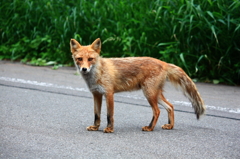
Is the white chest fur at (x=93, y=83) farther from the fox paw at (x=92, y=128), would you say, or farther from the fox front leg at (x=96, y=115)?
the fox paw at (x=92, y=128)

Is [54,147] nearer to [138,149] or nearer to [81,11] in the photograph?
[138,149]

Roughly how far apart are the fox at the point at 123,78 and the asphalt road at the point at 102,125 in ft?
0.80

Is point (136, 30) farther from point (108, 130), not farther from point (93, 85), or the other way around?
point (108, 130)

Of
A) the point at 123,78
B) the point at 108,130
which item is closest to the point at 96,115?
the point at 108,130

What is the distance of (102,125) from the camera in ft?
16.9

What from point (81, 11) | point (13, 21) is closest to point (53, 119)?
point (81, 11)

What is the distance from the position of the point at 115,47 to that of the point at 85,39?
39.0 inches

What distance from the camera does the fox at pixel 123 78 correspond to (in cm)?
482

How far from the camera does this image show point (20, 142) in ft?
13.5

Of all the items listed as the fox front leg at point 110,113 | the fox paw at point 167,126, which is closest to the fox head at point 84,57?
the fox front leg at point 110,113

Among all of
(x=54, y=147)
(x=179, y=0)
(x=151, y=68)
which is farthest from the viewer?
(x=179, y=0)

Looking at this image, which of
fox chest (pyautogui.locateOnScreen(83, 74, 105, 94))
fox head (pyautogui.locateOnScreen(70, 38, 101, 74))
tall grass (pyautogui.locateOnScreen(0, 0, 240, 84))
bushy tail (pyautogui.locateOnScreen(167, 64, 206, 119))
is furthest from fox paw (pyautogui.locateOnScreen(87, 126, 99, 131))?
tall grass (pyautogui.locateOnScreen(0, 0, 240, 84))

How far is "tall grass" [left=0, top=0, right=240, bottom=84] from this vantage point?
314 inches

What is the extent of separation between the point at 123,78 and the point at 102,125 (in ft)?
2.24
